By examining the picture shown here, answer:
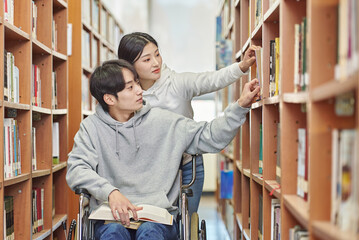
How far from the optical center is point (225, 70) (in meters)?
2.50

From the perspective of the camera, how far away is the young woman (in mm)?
2504

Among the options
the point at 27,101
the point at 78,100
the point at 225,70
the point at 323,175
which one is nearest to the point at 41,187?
the point at 27,101

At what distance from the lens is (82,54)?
4.11m

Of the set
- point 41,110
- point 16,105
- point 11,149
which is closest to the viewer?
point 16,105

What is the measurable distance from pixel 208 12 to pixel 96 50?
378 cm

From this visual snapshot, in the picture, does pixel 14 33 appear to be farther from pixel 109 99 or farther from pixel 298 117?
pixel 298 117

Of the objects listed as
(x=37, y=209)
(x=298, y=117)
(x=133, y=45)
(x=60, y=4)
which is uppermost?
(x=60, y=4)

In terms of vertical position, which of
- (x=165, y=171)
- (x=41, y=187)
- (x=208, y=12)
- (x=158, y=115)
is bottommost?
(x=41, y=187)

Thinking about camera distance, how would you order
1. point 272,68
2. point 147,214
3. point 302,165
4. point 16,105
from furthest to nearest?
point 16,105 < point 272,68 < point 147,214 < point 302,165

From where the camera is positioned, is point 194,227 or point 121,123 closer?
point 194,227

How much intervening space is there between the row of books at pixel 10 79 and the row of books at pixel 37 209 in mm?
681

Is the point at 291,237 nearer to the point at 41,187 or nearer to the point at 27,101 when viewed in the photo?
the point at 27,101

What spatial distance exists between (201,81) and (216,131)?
1.33ft

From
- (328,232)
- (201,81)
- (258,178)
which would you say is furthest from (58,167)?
(328,232)
